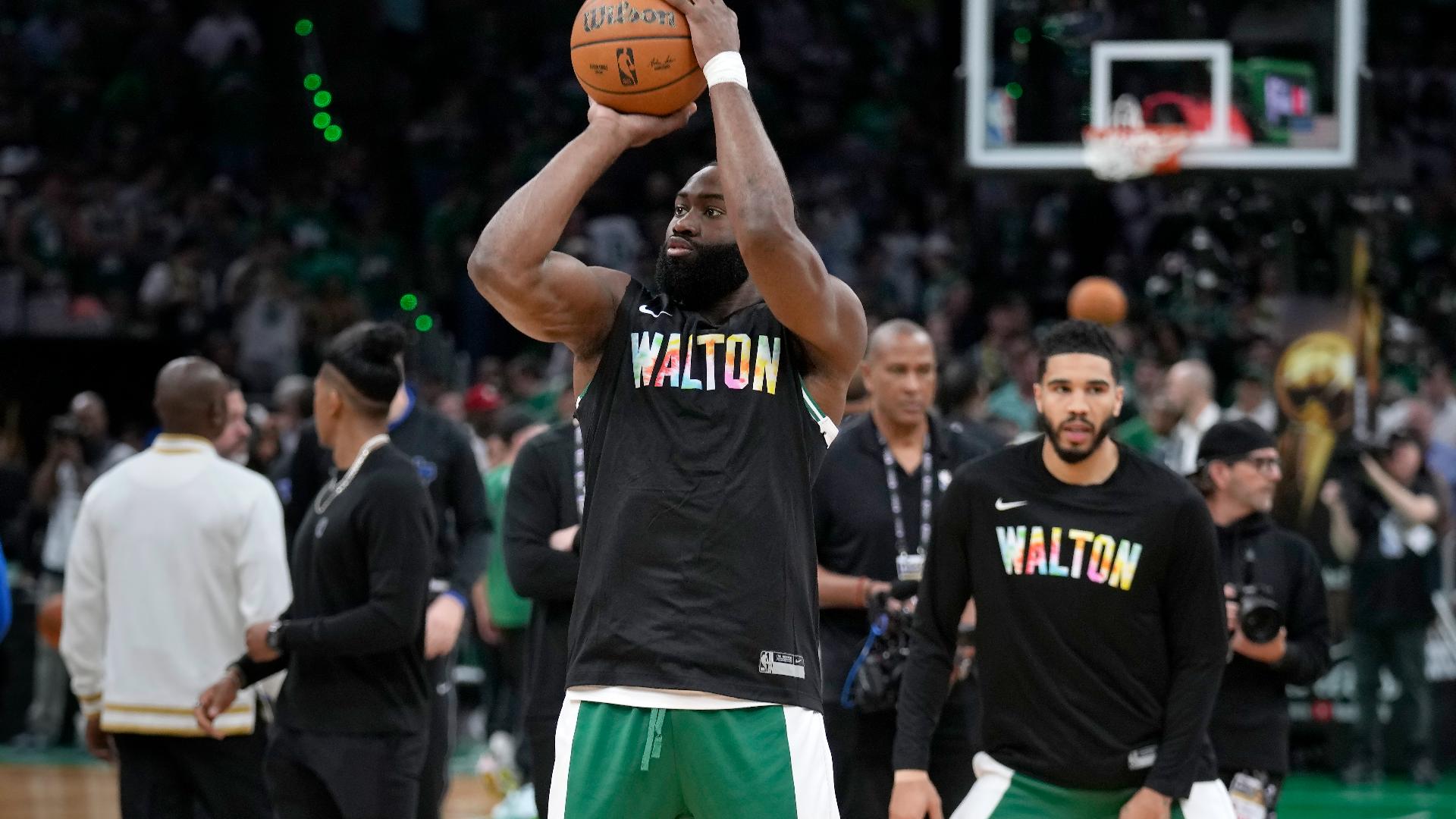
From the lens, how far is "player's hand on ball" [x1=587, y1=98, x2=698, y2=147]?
167 inches

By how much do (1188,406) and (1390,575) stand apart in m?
1.74

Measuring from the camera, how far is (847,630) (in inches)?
264

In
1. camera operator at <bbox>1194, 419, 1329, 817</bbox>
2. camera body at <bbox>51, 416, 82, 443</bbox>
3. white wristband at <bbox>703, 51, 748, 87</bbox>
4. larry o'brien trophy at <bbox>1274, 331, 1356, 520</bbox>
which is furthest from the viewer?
camera body at <bbox>51, 416, 82, 443</bbox>

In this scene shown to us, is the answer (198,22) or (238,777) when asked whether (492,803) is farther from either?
(198,22)

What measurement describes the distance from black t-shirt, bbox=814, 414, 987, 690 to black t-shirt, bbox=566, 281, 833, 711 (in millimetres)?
2364

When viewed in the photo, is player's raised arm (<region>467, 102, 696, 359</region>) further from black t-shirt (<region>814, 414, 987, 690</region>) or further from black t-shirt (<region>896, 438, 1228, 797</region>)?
black t-shirt (<region>814, 414, 987, 690</region>)

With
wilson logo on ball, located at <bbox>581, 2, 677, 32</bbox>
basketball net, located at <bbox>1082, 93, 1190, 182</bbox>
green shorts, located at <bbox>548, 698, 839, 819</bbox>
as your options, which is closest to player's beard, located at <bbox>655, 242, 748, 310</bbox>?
wilson logo on ball, located at <bbox>581, 2, 677, 32</bbox>

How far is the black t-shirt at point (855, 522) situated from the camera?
6.68 metres

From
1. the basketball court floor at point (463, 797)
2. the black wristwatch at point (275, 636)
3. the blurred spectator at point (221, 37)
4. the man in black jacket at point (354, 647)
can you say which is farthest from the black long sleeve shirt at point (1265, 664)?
the blurred spectator at point (221, 37)

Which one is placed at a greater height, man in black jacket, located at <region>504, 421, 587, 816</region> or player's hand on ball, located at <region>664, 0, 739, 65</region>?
player's hand on ball, located at <region>664, 0, 739, 65</region>

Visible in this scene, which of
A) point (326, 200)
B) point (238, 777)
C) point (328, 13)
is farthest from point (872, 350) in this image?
point (328, 13)

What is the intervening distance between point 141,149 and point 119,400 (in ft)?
13.8

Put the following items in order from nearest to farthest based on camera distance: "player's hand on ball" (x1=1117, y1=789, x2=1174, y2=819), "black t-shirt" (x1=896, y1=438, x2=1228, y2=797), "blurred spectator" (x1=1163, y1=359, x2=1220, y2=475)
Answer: "player's hand on ball" (x1=1117, y1=789, x2=1174, y2=819) < "black t-shirt" (x1=896, y1=438, x2=1228, y2=797) < "blurred spectator" (x1=1163, y1=359, x2=1220, y2=475)

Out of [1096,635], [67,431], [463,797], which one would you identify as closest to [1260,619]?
[1096,635]
